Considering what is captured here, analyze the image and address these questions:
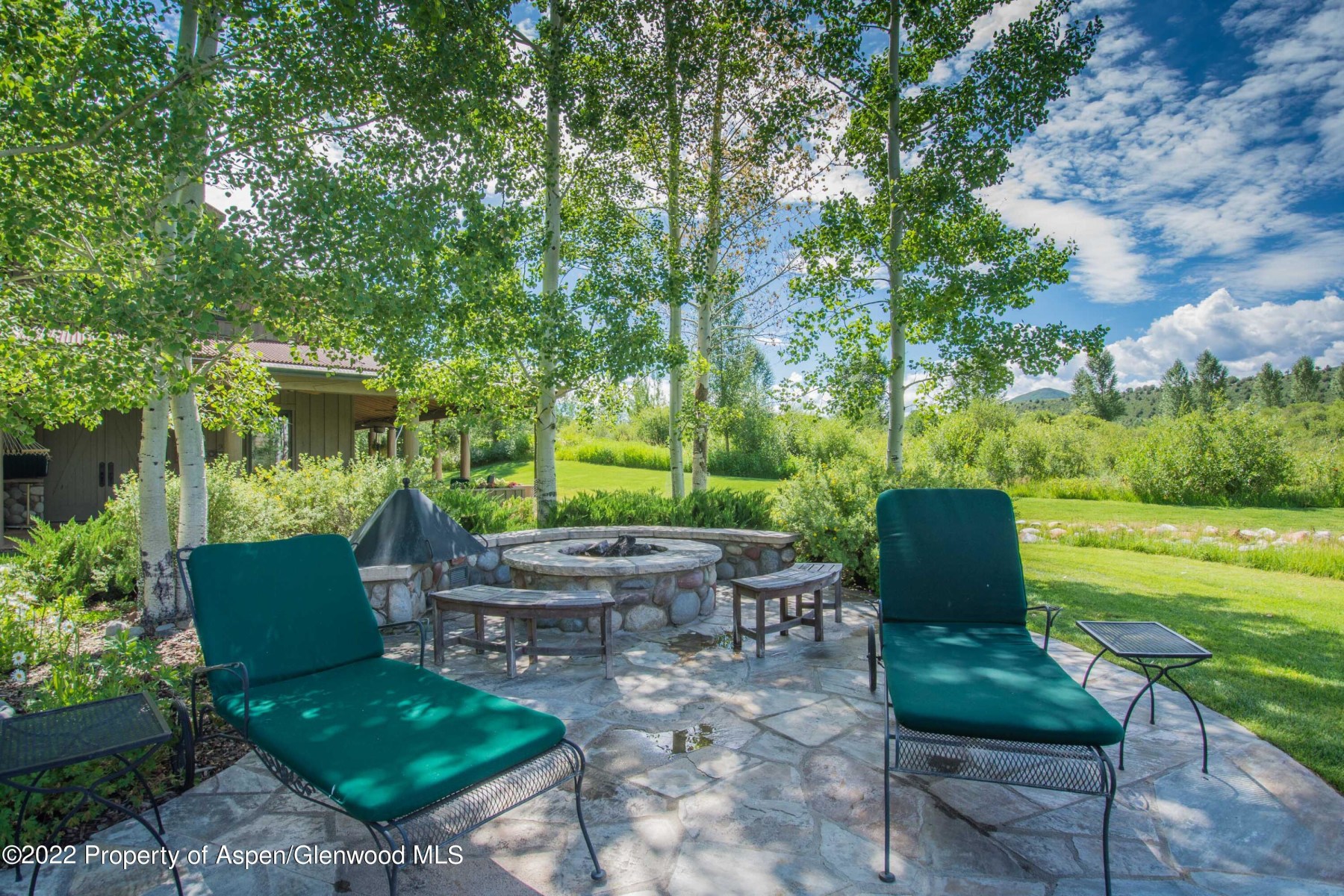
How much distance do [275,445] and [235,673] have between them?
13248 mm

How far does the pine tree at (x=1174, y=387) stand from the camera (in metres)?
46.1

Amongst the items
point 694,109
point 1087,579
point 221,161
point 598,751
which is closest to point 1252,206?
point 1087,579

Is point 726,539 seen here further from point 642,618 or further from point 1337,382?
point 1337,382

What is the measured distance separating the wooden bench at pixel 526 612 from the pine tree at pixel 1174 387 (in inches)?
2030

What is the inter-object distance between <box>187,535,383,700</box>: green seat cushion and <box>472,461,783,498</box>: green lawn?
50.0 feet

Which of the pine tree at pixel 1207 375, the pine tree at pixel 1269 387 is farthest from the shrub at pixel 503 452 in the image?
the pine tree at pixel 1269 387

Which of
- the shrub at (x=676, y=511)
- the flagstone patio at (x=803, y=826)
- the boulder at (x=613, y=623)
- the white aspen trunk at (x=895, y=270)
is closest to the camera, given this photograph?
the flagstone patio at (x=803, y=826)

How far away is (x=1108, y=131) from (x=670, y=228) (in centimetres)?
590

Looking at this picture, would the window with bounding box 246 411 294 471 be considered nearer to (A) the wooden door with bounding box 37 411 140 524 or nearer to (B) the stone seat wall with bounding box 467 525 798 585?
(A) the wooden door with bounding box 37 411 140 524

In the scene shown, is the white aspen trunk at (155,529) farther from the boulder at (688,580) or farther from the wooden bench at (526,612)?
the boulder at (688,580)

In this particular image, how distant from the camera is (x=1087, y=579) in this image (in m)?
7.94

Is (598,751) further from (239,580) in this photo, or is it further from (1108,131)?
(1108,131)

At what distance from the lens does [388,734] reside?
2379 millimetres

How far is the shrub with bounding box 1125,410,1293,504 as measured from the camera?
15.5 m
